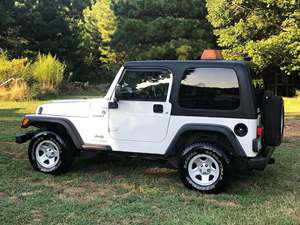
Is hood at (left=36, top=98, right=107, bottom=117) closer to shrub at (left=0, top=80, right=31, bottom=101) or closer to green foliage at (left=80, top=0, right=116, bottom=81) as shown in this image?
shrub at (left=0, top=80, right=31, bottom=101)

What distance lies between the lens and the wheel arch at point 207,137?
5.58 metres

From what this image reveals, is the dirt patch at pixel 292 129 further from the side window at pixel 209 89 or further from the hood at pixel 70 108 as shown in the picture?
the hood at pixel 70 108

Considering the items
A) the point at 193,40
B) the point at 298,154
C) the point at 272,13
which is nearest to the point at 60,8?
the point at 193,40

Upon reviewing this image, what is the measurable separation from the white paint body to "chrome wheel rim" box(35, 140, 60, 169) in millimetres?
443

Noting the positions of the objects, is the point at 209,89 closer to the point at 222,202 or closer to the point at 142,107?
the point at 142,107

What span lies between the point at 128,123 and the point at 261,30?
13432 mm

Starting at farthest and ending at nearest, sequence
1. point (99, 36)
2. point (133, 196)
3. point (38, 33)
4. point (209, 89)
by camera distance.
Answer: point (99, 36), point (38, 33), point (209, 89), point (133, 196)

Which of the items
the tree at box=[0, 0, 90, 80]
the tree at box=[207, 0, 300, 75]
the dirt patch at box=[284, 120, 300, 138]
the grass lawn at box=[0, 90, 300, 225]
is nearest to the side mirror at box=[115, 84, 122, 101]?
the grass lawn at box=[0, 90, 300, 225]

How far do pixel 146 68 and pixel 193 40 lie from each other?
17.0 metres

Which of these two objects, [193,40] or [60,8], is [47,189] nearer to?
[193,40]

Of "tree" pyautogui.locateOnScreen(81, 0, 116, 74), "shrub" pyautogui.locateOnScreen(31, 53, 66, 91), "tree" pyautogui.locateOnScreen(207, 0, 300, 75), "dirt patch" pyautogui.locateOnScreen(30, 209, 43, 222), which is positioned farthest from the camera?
"tree" pyautogui.locateOnScreen(81, 0, 116, 74)

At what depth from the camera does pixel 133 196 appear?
5.55 m

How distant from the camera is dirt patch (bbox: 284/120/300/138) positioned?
33.3ft

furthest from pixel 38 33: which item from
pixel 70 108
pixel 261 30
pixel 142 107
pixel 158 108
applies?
pixel 158 108
